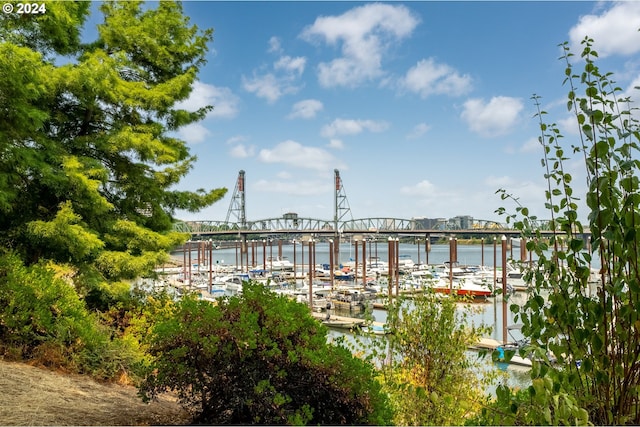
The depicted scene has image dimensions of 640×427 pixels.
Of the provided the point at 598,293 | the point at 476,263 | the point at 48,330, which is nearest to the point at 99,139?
the point at 48,330

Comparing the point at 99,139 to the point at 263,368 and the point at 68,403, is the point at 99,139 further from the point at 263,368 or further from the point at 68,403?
the point at 263,368

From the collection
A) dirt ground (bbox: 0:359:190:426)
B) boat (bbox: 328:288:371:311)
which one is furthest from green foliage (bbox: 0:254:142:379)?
boat (bbox: 328:288:371:311)

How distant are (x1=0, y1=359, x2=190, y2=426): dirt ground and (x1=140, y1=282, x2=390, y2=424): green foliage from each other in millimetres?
499

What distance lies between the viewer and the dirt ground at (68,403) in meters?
4.02

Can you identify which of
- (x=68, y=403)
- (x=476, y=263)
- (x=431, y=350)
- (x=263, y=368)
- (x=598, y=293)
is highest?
(x=598, y=293)

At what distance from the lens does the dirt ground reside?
13.2 ft

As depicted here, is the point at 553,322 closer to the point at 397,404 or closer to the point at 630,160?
→ the point at 630,160

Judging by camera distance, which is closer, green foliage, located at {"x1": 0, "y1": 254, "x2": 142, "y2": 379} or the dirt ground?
the dirt ground

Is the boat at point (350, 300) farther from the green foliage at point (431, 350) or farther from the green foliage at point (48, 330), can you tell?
the green foliage at point (48, 330)

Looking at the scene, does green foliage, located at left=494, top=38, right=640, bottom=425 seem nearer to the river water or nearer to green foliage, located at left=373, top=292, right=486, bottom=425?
the river water

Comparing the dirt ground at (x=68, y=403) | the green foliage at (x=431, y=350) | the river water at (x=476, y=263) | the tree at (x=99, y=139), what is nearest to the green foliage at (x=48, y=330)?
the dirt ground at (x=68, y=403)

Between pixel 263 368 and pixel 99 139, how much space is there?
22.5ft

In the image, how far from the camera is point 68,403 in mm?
4500

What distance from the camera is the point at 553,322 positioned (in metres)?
1.70
